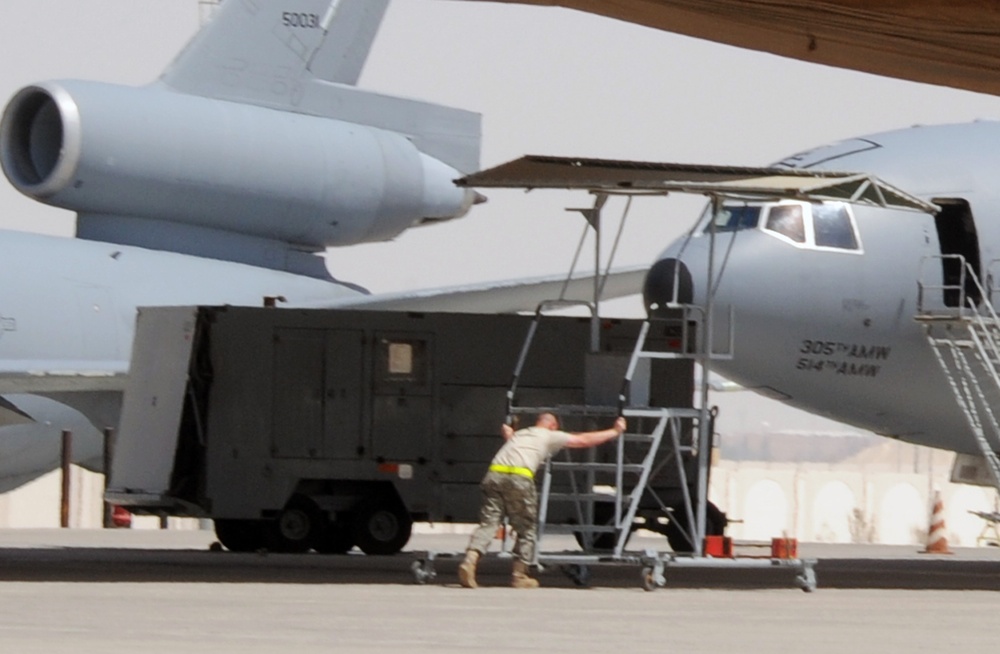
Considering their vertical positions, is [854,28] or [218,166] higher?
[218,166]

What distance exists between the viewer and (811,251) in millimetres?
17906

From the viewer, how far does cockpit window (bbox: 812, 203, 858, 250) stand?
17984 mm

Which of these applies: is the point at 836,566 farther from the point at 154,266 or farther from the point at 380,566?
the point at 154,266

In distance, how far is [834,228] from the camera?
1803 cm

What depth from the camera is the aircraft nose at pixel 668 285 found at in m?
17.5

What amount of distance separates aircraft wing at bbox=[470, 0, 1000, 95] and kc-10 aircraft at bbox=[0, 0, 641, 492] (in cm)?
1082

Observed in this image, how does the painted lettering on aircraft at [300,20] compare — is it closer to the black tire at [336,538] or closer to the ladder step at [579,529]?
the black tire at [336,538]

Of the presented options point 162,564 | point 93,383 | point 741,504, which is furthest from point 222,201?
point 741,504

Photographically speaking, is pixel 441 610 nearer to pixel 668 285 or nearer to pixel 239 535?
pixel 668 285

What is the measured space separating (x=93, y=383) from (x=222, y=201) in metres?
6.27

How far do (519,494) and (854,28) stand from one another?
13.3 ft

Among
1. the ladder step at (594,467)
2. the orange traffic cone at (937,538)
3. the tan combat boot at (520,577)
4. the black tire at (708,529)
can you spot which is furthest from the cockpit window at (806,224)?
the orange traffic cone at (937,538)

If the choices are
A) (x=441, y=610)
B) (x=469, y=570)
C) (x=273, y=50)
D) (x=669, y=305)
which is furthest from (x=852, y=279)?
(x=273, y=50)

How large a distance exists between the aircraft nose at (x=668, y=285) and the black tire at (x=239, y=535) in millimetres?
5586
